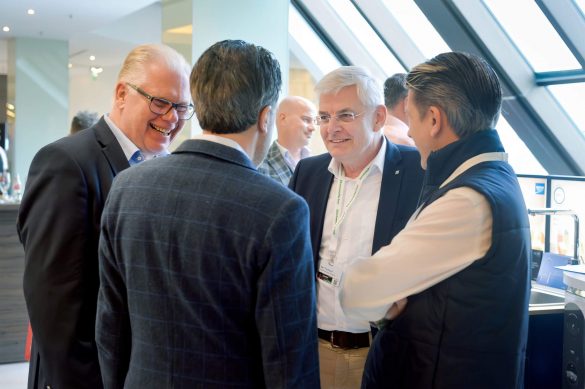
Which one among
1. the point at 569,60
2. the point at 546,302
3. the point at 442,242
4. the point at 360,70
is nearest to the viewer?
the point at 442,242

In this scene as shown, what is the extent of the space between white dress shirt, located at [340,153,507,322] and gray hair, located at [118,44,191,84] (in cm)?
80

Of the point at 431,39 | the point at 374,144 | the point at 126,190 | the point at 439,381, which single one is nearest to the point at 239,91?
the point at 126,190

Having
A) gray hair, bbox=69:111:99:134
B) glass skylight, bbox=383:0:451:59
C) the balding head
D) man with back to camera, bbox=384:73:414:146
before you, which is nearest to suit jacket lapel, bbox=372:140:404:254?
man with back to camera, bbox=384:73:414:146

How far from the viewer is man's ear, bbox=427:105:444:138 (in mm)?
1687

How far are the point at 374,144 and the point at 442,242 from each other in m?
0.79

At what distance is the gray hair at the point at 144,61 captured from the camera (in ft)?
6.33

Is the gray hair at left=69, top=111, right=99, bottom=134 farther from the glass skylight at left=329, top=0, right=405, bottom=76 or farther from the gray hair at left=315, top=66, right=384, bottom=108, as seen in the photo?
the glass skylight at left=329, top=0, right=405, bottom=76

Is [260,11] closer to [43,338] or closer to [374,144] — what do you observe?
[374,144]

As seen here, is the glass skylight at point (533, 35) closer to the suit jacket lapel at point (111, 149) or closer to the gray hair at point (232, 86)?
the suit jacket lapel at point (111, 149)

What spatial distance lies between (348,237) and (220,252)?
0.92m

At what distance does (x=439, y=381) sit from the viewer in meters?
1.55

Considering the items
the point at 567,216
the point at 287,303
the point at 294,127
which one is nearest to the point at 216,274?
the point at 287,303

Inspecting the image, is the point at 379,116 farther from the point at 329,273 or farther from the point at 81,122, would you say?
the point at 81,122

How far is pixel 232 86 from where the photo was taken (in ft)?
4.57
